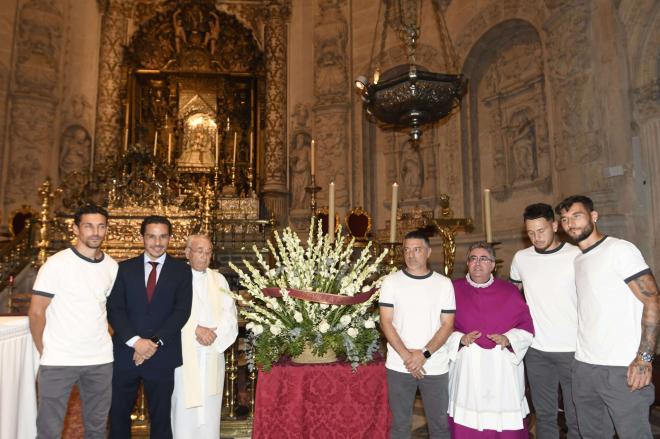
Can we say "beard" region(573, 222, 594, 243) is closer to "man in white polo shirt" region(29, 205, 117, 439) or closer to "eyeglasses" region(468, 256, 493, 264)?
"eyeglasses" region(468, 256, 493, 264)

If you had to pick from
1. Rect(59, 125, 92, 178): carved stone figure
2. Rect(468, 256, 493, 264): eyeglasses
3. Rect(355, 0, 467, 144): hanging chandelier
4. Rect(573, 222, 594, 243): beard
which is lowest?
Rect(468, 256, 493, 264): eyeglasses

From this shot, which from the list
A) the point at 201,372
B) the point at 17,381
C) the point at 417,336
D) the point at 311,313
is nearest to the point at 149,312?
the point at 201,372

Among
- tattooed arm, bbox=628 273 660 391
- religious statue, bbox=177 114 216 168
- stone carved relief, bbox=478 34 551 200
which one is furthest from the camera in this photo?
religious statue, bbox=177 114 216 168

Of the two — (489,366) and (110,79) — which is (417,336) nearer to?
(489,366)

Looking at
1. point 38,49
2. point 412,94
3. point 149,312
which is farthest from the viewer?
point 38,49

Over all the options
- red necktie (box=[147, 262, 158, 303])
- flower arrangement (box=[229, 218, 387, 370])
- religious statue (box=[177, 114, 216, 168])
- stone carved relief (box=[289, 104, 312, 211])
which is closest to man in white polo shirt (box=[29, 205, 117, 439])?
red necktie (box=[147, 262, 158, 303])

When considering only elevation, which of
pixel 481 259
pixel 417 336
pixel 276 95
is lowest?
pixel 417 336

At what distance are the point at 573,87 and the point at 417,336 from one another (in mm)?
5922

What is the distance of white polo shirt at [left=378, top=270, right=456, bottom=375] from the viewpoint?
3.07 meters

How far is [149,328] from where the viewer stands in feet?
10.5

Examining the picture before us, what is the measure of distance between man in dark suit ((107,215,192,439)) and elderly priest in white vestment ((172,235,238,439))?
0.11m

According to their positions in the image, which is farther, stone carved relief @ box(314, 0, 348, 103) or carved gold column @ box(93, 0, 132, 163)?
carved gold column @ box(93, 0, 132, 163)

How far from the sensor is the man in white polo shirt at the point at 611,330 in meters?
2.62

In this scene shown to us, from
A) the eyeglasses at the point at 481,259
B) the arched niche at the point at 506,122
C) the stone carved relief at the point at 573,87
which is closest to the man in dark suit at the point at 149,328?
the eyeglasses at the point at 481,259
